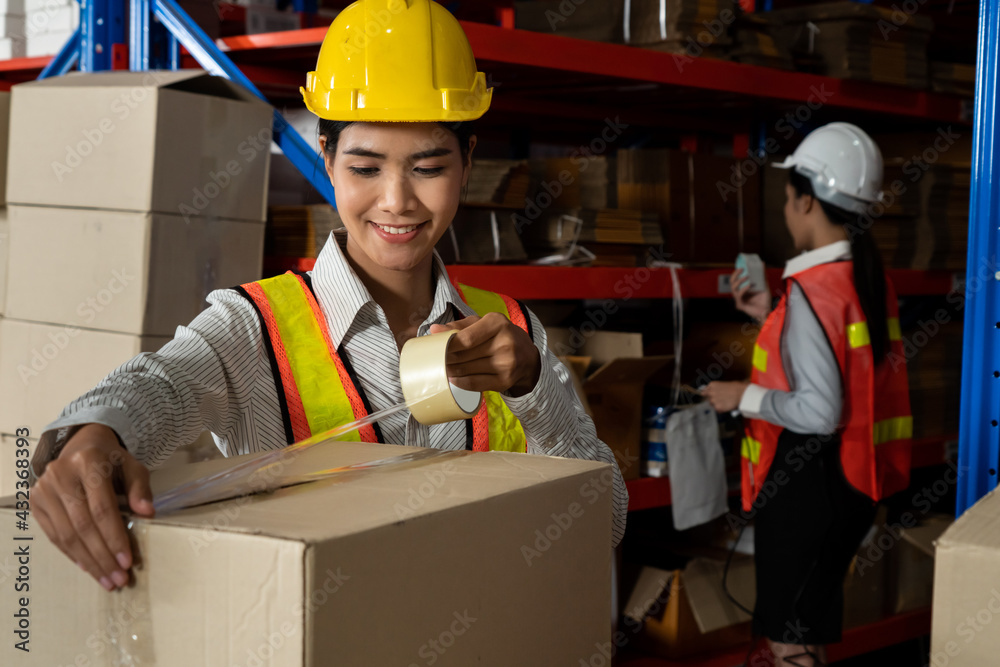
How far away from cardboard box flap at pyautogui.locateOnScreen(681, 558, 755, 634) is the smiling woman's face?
2.03m

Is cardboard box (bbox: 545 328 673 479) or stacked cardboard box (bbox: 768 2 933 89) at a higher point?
stacked cardboard box (bbox: 768 2 933 89)

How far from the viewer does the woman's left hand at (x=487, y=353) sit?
1050 millimetres

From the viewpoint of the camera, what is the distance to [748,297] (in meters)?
3.12

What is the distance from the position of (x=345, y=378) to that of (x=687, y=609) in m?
2.09

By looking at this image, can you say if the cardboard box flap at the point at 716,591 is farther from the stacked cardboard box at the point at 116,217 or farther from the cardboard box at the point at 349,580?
the cardboard box at the point at 349,580

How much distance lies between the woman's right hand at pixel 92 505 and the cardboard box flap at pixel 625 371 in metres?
1.95

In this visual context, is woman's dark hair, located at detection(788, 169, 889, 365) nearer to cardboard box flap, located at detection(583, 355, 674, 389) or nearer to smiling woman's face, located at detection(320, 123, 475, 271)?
cardboard box flap, located at detection(583, 355, 674, 389)

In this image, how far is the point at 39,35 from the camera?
2914mm

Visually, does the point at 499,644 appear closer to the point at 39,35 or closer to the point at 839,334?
the point at 839,334

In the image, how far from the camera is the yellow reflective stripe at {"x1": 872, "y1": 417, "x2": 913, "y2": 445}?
2.85m

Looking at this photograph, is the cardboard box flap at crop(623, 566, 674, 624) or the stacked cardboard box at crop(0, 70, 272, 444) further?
the cardboard box flap at crop(623, 566, 674, 624)

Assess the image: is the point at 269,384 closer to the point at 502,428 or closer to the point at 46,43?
the point at 502,428

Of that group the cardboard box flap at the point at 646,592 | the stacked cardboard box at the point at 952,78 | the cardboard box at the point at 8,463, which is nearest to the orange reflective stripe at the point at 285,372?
the cardboard box at the point at 8,463

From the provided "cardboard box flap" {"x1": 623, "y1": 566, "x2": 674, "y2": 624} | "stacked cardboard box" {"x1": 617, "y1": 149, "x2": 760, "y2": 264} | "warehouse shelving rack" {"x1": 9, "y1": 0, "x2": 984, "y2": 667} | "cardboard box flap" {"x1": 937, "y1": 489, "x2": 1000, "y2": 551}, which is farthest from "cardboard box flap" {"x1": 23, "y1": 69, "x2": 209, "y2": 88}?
"cardboard box flap" {"x1": 623, "y1": 566, "x2": 674, "y2": 624}
